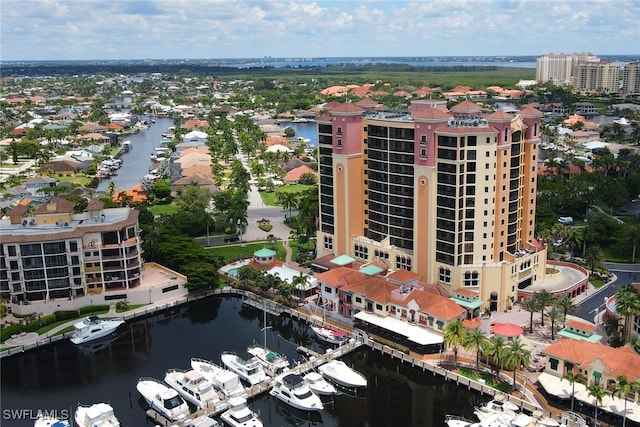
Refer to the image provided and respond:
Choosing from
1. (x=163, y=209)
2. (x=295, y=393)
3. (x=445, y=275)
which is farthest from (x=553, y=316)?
(x=163, y=209)

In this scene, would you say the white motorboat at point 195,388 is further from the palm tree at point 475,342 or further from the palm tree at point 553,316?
the palm tree at point 553,316

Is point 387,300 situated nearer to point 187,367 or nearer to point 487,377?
point 487,377

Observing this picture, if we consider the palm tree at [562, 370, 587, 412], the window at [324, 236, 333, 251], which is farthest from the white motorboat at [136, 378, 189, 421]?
the window at [324, 236, 333, 251]

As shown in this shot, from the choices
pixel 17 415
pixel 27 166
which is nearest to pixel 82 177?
pixel 27 166

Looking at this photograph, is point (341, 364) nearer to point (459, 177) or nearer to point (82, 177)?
point (459, 177)

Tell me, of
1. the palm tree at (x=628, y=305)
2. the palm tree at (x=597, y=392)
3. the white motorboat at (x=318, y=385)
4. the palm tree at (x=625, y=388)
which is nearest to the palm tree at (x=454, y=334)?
the white motorboat at (x=318, y=385)

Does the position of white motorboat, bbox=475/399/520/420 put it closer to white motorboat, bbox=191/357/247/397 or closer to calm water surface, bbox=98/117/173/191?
white motorboat, bbox=191/357/247/397
